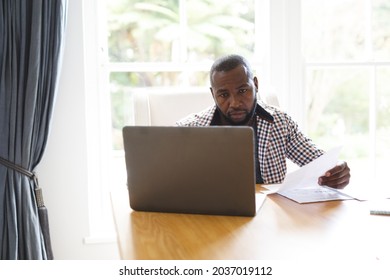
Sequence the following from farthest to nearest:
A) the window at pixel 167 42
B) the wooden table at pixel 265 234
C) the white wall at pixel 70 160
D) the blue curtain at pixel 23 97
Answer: the window at pixel 167 42 < the white wall at pixel 70 160 < the blue curtain at pixel 23 97 < the wooden table at pixel 265 234

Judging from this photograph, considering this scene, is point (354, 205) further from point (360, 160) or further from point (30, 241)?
point (360, 160)

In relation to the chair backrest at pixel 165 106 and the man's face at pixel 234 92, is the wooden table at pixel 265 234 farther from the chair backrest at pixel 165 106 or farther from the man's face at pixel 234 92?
the chair backrest at pixel 165 106

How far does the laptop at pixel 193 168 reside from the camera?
112 centimetres

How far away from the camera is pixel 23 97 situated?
2.25 metres

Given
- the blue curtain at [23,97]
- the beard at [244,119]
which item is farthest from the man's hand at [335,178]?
the blue curtain at [23,97]

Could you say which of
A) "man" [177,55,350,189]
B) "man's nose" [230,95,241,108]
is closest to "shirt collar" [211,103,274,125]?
"man" [177,55,350,189]

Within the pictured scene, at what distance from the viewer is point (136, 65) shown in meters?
2.60

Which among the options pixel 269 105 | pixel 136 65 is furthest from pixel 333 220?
pixel 136 65

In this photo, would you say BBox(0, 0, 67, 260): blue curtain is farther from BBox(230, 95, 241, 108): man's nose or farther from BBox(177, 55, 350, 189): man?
BBox(230, 95, 241, 108): man's nose

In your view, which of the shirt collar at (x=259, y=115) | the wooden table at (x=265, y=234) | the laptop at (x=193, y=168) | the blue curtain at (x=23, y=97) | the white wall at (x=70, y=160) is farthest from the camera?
the white wall at (x=70, y=160)

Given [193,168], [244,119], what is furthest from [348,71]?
[193,168]

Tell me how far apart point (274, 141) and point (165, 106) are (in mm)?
414

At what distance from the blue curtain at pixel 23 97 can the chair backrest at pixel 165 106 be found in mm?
572

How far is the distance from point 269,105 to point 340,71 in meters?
0.96
